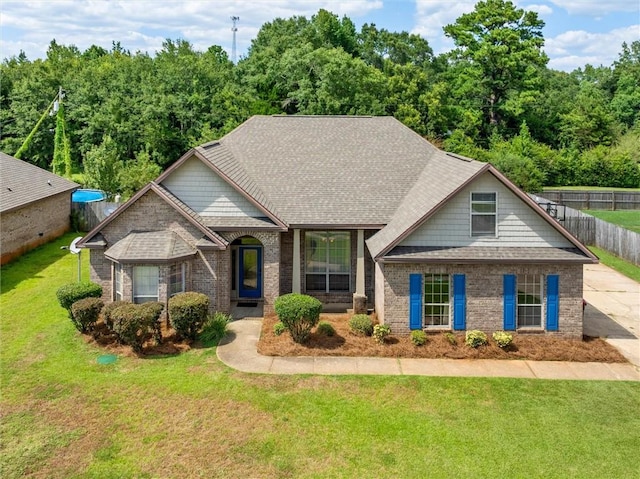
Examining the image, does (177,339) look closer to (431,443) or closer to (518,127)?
(431,443)

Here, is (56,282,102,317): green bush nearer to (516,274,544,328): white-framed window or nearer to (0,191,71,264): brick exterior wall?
(0,191,71,264): brick exterior wall

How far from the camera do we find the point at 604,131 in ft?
196

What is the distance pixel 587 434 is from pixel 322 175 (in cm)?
1326

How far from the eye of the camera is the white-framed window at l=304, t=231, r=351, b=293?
19.9 metres

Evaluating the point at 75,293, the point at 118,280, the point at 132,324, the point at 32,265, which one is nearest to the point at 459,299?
the point at 132,324

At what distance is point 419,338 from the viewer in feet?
50.8

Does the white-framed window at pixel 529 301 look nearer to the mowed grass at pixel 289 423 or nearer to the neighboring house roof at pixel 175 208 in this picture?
the mowed grass at pixel 289 423

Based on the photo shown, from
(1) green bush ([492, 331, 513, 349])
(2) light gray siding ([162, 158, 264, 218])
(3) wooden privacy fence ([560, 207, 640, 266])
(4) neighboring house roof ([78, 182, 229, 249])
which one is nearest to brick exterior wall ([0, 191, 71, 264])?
(4) neighboring house roof ([78, 182, 229, 249])

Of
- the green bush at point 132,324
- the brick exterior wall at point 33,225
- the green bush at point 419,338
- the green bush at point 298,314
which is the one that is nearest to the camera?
the green bush at point 132,324

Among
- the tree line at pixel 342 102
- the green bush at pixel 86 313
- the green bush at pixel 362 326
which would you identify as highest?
the tree line at pixel 342 102

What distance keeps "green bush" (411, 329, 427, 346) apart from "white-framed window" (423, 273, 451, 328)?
68 cm

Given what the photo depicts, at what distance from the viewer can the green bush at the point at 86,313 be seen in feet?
51.5

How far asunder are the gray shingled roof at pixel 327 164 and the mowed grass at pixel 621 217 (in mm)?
21494

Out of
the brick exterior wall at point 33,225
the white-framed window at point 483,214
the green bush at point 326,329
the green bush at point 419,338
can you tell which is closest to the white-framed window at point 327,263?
the green bush at point 326,329
